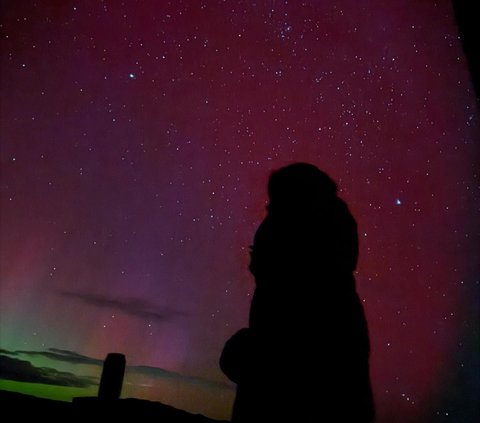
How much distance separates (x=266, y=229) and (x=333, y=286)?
316 mm

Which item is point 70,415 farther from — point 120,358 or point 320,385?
point 320,385

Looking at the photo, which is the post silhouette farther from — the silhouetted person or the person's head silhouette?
the person's head silhouette

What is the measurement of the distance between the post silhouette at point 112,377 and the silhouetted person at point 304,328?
2.75 ft

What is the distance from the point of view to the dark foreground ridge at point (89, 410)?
1.75 m

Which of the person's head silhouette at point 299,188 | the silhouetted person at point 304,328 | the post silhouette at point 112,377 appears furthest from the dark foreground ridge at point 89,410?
the person's head silhouette at point 299,188

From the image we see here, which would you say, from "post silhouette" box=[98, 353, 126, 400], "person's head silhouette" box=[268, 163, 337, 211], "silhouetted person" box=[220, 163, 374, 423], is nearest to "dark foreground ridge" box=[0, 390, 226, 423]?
"post silhouette" box=[98, 353, 126, 400]

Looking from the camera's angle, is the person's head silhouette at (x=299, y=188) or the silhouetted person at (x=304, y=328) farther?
the person's head silhouette at (x=299, y=188)

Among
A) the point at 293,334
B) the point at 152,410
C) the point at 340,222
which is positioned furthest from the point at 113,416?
the point at 340,222

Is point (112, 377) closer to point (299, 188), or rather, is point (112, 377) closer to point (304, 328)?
point (304, 328)

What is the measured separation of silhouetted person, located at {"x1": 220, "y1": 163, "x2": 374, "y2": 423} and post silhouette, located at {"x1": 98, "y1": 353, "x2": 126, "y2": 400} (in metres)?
0.84

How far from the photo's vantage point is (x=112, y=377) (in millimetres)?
2154

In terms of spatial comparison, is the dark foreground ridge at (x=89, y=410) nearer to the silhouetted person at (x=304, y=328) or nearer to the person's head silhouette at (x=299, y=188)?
the silhouetted person at (x=304, y=328)

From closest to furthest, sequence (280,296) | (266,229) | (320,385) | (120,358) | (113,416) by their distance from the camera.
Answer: (320,385)
(280,296)
(266,229)
(113,416)
(120,358)

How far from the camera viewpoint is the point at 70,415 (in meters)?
1.77
